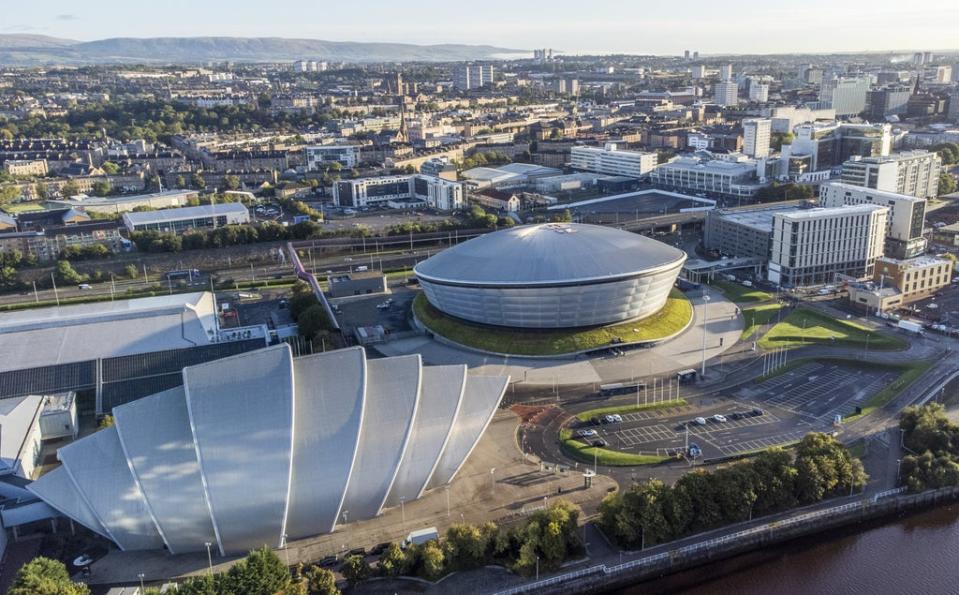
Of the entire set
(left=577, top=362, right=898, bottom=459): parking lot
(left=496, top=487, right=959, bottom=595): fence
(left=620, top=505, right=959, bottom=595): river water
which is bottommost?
(left=620, top=505, right=959, bottom=595): river water

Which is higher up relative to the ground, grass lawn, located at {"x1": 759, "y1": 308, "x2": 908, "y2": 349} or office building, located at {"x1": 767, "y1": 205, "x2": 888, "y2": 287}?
office building, located at {"x1": 767, "y1": 205, "x2": 888, "y2": 287}

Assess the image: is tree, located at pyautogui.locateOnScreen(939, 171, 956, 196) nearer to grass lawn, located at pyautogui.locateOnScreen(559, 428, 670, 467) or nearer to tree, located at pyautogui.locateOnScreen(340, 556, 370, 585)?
grass lawn, located at pyautogui.locateOnScreen(559, 428, 670, 467)

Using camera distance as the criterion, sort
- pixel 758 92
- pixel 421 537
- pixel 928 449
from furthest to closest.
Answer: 1. pixel 758 92
2. pixel 928 449
3. pixel 421 537

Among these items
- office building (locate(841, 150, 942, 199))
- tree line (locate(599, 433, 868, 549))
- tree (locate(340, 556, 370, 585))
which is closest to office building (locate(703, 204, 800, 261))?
office building (locate(841, 150, 942, 199))

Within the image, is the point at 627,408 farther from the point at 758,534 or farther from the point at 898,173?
the point at 898,173

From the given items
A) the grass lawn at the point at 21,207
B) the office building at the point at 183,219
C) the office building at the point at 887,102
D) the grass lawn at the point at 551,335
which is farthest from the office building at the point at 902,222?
A: the office building at the point at 887,102

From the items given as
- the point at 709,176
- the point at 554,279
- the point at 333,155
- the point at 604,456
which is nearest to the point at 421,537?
the point at 604,456
